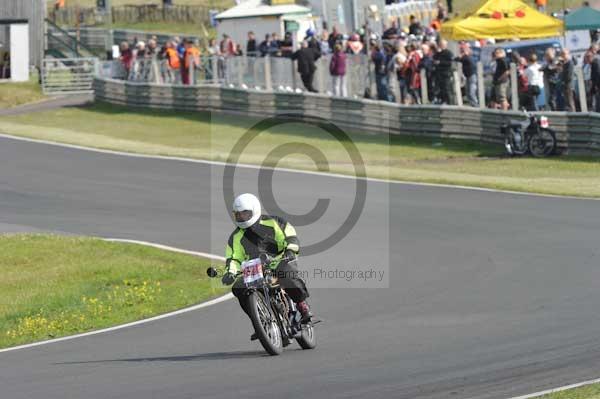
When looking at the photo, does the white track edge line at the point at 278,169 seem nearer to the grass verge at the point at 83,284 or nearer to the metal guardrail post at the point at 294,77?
the metal guardrail post at the point at 294,77

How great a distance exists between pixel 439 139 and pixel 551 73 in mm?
3406

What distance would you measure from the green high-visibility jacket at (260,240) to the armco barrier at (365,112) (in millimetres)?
16830

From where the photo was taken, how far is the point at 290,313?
1114cm

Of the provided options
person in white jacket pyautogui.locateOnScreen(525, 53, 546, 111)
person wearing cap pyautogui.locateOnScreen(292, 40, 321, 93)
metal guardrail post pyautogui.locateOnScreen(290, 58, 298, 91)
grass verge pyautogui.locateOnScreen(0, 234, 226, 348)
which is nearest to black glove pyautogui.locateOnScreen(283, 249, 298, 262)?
grass verge pyautogui.locateOnScreen(0, 234, 226, 348)

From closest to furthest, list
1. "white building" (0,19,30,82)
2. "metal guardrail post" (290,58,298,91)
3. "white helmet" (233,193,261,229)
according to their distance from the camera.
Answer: "white helmet" (233,193,261,229)
"metal guardrail post" (290,58,298,91)
"white building" (0,19,30,82)

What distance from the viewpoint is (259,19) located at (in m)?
47.1

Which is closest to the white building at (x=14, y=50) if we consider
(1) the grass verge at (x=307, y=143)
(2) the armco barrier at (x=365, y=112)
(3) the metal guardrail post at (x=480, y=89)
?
(1) the grass verge at (x=307, y=143)

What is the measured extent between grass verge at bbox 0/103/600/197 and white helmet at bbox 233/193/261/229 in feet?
39.8

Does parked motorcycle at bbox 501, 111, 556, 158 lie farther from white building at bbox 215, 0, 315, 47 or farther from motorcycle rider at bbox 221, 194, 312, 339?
white building at bbox 215, 0, 315, 47

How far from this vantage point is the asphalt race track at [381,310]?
9.73 metres

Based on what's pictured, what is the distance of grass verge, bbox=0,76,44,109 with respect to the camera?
45.0m

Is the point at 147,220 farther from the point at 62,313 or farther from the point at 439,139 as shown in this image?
the point at 439,139

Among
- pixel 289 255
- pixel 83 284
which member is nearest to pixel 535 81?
pixel 83 284

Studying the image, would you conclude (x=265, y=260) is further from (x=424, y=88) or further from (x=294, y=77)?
(x=294, y=77)
